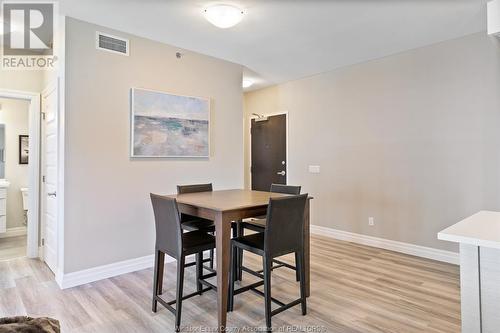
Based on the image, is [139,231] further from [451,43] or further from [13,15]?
[451,43]

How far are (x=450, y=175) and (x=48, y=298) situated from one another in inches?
170

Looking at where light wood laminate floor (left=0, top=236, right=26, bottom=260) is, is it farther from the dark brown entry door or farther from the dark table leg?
the dark brown entry door

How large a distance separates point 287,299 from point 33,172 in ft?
11.0

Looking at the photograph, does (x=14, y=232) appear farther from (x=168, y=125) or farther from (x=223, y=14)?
(x=223, y=14)

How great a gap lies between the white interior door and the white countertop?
11.2 feet

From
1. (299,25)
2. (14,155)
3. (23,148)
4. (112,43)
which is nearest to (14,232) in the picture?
(14,155)

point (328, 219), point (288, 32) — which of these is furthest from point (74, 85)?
point (328, 219)

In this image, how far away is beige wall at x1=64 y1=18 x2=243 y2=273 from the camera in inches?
A: 116

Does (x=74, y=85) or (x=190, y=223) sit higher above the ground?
(x=74, y=85)

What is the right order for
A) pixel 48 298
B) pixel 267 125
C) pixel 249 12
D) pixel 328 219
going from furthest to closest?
pixel 267 125 < pixel 328 219 < pixel 249 12 < pixel 48 298

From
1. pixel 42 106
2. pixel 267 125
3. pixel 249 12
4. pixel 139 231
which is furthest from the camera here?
pixel 267 125

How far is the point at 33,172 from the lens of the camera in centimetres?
371

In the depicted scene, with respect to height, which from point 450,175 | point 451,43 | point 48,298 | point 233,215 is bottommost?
point 48,298

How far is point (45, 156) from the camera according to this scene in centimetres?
357
